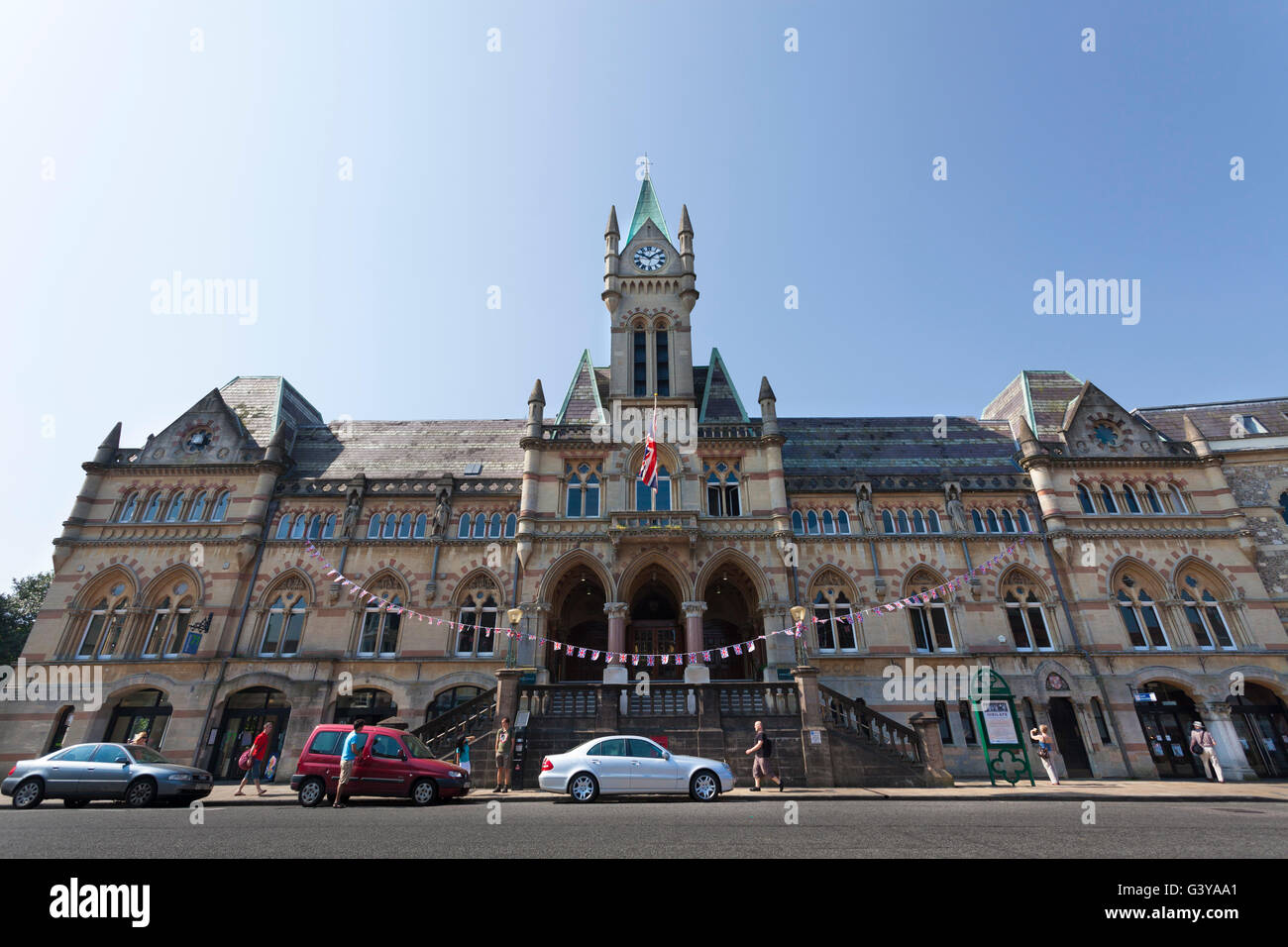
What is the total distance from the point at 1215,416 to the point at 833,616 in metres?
24.3

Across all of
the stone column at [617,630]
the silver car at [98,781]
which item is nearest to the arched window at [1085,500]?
the stone column at [617,630]

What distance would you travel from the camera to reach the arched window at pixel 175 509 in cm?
2806

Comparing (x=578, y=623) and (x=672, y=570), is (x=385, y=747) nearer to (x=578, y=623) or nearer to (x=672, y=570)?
(x=672, y=570)

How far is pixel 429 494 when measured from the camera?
93.6 ft

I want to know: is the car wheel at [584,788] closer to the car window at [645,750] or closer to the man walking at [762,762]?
the car window at [645,750]

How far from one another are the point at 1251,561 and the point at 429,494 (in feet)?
120

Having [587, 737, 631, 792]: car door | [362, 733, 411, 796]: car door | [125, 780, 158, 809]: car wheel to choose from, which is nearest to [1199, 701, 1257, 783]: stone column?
[587, 737, 631, 792]: car door

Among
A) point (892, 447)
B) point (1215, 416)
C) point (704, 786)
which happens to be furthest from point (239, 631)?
point (1215, 416)

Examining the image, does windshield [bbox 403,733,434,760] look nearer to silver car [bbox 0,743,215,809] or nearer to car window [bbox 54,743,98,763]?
silver car [bbox 0,743,215,809]

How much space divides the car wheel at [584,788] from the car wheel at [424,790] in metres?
3.30

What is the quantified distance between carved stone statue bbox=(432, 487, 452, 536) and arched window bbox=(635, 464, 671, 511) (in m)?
8.81

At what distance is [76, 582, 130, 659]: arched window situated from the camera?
25.6 metres

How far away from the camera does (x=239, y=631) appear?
2584cm
